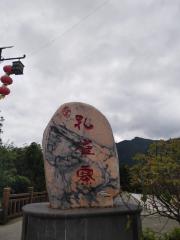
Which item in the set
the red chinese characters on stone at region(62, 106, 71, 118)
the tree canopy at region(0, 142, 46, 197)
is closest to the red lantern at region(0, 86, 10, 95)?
the red chinese characters on stone at region(62, 106, 71, 118)

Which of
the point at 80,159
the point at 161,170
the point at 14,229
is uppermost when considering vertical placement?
the point at 80,159

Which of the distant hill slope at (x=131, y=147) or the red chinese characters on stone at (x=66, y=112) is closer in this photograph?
the red chinese characters on stone at (x=66, y=112)

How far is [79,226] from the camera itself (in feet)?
10.7

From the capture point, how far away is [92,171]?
4156 millimetres

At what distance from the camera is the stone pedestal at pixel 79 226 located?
3234 mm

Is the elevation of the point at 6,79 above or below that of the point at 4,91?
above

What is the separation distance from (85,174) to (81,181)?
17 centimetres

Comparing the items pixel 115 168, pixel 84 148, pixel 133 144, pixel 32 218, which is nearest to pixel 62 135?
pixel 84 148

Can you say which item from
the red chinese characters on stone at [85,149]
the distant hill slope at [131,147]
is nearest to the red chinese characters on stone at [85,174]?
the red chinese characters on stone at [85,149]

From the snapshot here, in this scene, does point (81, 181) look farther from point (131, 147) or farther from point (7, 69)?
point (131, 147)

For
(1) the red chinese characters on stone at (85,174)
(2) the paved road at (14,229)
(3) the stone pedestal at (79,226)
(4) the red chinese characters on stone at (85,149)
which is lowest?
(2) the paved road at (14,229)

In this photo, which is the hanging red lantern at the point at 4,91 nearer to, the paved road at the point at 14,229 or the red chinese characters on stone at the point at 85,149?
the red chinese characters on stone at the point at 85,149

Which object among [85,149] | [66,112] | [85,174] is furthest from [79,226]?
[66,112]

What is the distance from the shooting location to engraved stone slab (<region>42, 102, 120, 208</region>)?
158 inches
